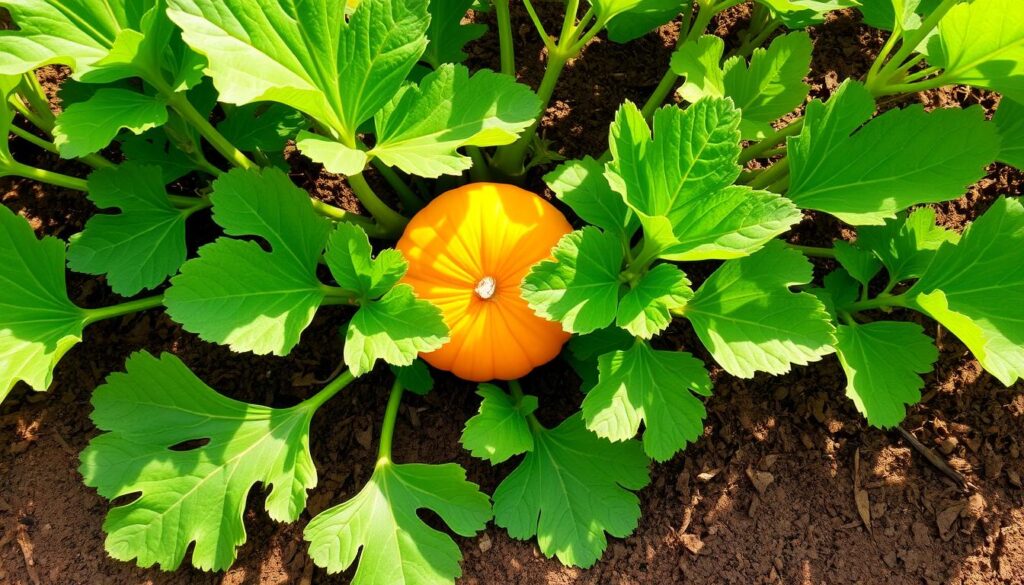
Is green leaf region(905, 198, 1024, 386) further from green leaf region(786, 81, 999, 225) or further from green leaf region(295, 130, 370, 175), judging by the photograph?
green leaf region(295, 130, 370, 175)

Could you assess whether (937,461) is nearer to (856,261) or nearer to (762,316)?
(856,261)

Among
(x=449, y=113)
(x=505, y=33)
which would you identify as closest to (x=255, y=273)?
(x=449, y=113)

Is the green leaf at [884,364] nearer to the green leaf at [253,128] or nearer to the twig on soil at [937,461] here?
the twig on soil at [937,461]

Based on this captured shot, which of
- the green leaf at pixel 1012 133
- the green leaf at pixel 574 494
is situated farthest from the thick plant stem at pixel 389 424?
the green leaf at pixel 1012 133

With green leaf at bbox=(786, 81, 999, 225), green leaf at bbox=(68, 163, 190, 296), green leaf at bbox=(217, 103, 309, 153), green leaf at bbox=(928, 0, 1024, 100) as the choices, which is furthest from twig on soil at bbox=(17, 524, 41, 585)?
green leaf at bbox=(928, 0, 1024, 100)

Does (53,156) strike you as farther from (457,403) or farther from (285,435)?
(457,403)

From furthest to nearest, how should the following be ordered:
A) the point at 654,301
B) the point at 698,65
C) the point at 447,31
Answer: the point at 447,31 → the point at 698,65 → the point at 654,301

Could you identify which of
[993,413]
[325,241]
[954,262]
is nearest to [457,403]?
[325,241]

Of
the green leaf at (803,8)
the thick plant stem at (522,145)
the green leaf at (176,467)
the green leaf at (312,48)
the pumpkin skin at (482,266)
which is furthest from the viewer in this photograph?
the thick plant stem at (522,145)
